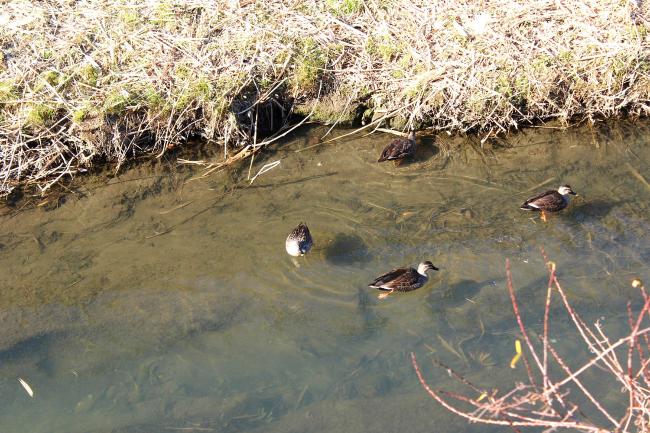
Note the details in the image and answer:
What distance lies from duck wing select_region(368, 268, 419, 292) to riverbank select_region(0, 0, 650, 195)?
9.83ft

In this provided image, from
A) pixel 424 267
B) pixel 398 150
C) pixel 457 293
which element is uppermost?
pixel 398 150

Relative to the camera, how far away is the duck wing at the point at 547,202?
293 inches

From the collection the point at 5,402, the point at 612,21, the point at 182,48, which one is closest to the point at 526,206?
the point at 612,21

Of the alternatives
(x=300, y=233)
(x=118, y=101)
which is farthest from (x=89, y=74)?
(x=300, y=233)

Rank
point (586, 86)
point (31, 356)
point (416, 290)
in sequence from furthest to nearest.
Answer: point (586, 86), point (416, 290), point (31, 356)

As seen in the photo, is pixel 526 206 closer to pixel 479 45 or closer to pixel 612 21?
pixel 479 45

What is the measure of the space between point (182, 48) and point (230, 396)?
5.07 meters

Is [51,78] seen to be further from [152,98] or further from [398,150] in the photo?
[398,150]

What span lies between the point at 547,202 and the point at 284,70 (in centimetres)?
386

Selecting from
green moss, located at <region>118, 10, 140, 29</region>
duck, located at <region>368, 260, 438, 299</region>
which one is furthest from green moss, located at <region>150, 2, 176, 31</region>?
duck, located at <region>368, 260, 438, 299</region>

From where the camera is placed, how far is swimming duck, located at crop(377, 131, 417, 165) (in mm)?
8359

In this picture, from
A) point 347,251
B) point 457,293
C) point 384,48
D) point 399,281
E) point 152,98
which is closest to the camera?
point 399,281

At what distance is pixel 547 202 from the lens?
7.44m

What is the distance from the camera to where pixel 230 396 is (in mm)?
Result: 5922
